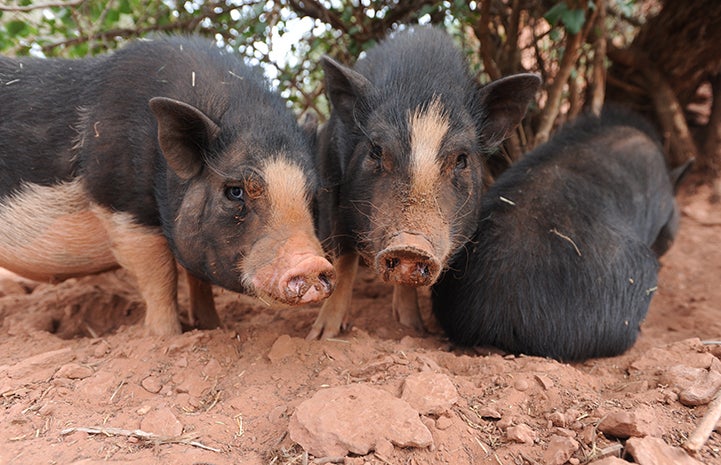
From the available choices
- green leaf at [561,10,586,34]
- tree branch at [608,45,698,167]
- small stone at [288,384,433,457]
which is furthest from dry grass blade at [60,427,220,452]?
tree branch at [608,45,698,167]

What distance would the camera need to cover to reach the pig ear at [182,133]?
336cm

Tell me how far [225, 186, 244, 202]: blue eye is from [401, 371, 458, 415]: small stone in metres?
1.37

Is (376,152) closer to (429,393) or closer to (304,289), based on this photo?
(304,289)

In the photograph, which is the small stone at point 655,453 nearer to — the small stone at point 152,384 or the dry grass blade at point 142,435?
the dry grass blade at point 142,435

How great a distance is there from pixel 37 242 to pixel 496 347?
10.5 feet

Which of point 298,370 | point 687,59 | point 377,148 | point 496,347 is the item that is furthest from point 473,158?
point 687,59

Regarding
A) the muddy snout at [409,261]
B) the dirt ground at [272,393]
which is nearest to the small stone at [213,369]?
the dirt ground at [272,393]

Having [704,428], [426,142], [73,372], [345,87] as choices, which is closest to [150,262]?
Answer: [73,372]

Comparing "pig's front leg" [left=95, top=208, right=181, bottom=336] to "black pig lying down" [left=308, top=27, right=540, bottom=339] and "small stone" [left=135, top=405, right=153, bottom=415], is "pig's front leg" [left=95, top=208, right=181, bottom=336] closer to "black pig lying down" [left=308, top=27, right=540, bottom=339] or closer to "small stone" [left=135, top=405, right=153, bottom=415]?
"black pig lying down" [left=308, top=27, right=540, bottom=339]

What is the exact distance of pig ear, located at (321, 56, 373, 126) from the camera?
3926mm

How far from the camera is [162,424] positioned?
109 inches

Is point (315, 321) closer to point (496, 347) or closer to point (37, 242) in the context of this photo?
A: point (496, 347)

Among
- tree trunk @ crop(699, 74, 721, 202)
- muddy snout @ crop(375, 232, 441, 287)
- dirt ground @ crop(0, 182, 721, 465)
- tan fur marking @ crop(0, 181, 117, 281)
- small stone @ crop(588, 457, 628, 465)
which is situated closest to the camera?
small stone @ crop(588, 457, 628, 465)

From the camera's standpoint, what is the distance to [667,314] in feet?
18.7
